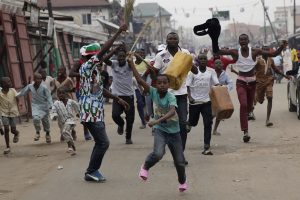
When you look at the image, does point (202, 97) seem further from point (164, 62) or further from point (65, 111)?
point (65, 111)

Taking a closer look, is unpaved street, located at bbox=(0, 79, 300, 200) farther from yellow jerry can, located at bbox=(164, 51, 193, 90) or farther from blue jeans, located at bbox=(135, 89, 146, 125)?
blue jeans, located at bbox=(135, 89, 146, 125)

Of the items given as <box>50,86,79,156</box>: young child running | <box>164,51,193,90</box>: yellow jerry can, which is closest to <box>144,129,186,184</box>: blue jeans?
<box>164,51,193,90</box>: yellow jerry can

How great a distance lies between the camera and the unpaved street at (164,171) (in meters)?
6.84

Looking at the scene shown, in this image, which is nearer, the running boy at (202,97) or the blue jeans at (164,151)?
the blue jeans at (164,151)

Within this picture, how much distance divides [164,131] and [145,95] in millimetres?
3254

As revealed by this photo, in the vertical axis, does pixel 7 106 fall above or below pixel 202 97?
below

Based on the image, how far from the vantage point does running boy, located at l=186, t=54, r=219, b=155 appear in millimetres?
Result: 9320

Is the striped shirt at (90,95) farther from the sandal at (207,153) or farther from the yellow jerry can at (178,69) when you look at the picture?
the sandal at (207,153)

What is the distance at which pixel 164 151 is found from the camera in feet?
22.3

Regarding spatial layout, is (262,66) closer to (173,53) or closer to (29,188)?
(173,53)

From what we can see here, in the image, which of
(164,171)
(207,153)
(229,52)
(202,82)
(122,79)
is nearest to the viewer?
(164,171)

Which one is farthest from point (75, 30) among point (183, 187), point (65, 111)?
point (183, 187)

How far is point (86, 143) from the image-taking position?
11.5 metres

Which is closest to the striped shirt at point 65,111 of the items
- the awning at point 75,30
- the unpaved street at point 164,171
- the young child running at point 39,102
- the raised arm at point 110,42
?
the unpaved street at point 164,171
